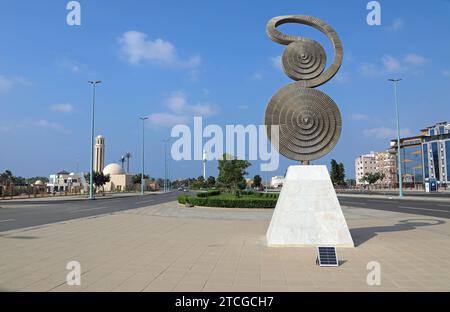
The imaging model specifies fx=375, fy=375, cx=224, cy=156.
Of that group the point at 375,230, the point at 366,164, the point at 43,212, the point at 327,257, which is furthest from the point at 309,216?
the point at 366,164

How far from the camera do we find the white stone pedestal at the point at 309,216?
991cm

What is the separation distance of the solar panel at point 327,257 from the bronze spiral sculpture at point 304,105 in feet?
12.6

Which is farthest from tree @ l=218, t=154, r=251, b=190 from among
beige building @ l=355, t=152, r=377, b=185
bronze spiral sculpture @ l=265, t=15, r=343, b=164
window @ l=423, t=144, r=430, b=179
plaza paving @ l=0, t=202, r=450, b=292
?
beige building @ l=355, t=152, r=377, b=185

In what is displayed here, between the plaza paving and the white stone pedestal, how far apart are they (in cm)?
48

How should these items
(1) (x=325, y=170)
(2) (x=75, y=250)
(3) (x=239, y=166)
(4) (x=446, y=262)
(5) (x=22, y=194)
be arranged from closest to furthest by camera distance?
→ 1. (4) (x=446, y=262)
2. (2) (x=75, y=250)
3. (1) (x=325, y=170)
4. (3) (x=239, y=166)
5. (5) (x=22, y=194)

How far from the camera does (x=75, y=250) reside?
30.5ft

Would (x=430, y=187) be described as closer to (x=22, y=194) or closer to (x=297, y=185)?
(x=297, y=185)

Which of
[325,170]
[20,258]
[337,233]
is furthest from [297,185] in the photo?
[20,258]

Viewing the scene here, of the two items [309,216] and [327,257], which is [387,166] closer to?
[309,216]

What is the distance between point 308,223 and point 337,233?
789 millimetres

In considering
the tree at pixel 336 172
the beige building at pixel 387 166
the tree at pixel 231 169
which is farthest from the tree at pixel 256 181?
the tree at pixel 231 169

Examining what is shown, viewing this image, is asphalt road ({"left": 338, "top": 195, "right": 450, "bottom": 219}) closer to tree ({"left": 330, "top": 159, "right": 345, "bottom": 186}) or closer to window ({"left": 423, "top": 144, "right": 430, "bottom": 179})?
tree ({"left": 330, "top": 159, "right": 345, "bottom": 186})

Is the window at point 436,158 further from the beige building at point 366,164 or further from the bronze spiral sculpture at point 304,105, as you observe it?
the bronze spiral sculpture at point 304,105

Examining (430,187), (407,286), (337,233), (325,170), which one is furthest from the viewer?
(430,187)
